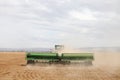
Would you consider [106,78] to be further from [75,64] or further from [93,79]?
[75,64]

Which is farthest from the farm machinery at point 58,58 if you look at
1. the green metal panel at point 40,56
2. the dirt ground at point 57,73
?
the dirt ground at point 57,73

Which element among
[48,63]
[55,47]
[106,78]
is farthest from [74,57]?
[106,78]

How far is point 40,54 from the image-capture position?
87.5 feet

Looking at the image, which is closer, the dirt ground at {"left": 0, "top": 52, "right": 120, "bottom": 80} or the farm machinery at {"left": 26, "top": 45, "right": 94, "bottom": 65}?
the dirt ground at {"left": 0, "top": 52, "right": 120, "bottom": 80}

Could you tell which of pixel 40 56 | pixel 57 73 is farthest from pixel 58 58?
pixel 57 73

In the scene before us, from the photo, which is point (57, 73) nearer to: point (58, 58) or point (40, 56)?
point (58, 58)

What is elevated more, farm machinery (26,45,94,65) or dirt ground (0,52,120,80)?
farm machinery (26,45,94,65)

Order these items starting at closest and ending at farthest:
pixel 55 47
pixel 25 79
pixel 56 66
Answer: pixel 25 79, pixel 56 66, pixel 55 47

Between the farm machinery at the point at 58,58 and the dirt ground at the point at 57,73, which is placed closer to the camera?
the dirt ground at the point at 57,73

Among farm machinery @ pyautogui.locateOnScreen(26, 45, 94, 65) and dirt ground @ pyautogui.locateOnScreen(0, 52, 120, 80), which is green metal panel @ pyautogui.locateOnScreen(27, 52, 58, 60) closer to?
farm machinery @ pyautogui.locateOnScreen(26, 45, 94, 65)

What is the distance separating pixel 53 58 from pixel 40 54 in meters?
1.29

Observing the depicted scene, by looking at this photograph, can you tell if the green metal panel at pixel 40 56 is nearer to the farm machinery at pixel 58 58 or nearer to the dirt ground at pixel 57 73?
the farm machinery at pixel 58 58

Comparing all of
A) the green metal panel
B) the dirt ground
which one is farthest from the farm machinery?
the dirt ground

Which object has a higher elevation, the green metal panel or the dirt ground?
the green metal panel
